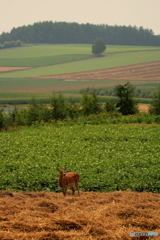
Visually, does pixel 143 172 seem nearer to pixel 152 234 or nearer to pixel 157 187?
pixel 157 187

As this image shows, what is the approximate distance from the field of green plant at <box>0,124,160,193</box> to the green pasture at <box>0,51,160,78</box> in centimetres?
12910

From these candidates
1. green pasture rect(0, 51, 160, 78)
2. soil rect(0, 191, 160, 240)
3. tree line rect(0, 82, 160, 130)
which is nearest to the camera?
soil rect(0, 191, 160, 240)

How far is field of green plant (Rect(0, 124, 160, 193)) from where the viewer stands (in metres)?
22.9

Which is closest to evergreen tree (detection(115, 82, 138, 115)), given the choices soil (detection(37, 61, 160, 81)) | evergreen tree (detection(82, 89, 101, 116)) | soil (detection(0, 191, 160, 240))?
evergreen tree (detection(82, 89, 101, 116))

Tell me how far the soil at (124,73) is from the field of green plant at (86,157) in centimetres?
11321

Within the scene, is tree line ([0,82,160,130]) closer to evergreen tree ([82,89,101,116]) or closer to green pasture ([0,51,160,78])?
evergreen tree ([82,89,101,116])

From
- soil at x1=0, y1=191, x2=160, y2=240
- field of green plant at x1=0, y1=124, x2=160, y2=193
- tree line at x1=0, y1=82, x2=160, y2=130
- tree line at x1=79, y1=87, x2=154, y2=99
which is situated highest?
soil at x1=0, y1=191, x2=160, y2=240

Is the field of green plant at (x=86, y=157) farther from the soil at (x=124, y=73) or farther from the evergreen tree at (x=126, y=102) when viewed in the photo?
the soil at (x=124, y=73)

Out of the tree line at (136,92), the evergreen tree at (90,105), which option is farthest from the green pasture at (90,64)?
the evergreen tree at (90,105)

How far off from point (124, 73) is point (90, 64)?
84.9ft

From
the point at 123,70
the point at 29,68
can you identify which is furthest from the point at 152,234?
the point at 29,68

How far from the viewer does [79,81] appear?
151000 millimetres

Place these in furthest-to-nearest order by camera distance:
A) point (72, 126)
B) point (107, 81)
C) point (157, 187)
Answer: point (107, 81) < point (72, 126) < point (157, 187)

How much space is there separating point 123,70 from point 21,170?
474 feet
